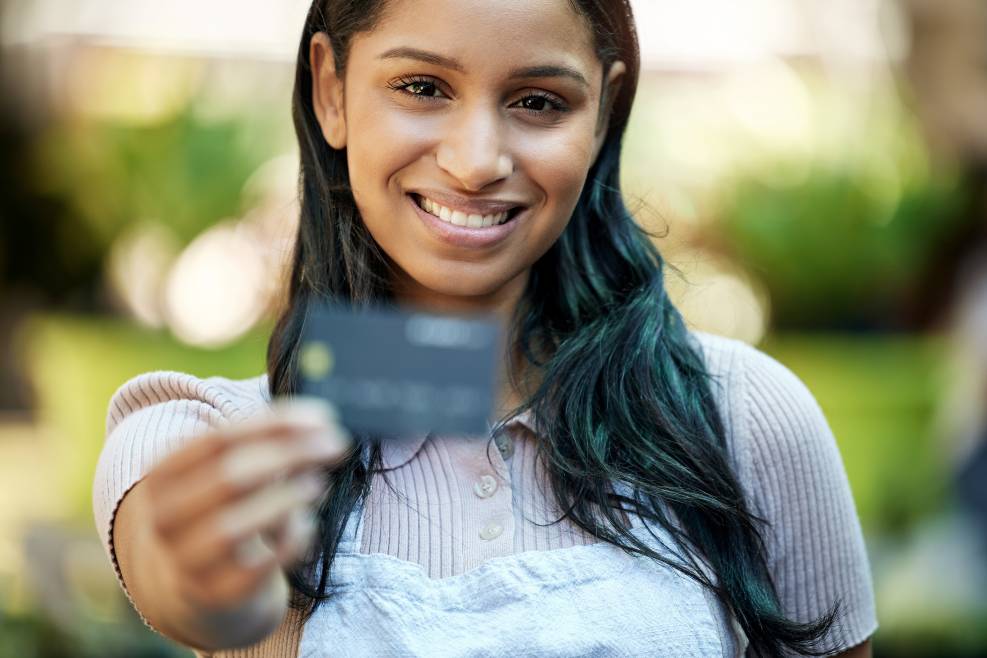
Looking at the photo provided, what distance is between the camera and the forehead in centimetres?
149

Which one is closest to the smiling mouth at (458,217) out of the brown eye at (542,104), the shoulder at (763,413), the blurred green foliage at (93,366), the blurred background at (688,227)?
the brown eye at (542,104)

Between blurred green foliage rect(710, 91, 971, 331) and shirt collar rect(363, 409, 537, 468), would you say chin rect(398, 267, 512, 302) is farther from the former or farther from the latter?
blurred green foliage rect(710, 91, 971, 331)

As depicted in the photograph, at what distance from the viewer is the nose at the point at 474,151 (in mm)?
1506

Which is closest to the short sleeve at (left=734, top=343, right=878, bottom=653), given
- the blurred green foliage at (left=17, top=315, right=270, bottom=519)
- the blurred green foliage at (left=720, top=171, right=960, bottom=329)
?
the blurred green foliage at (left=17, top=315, right=270, bottom=519)

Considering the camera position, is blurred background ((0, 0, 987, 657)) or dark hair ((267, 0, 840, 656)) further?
blurred background ((0, 0, 987, 657))

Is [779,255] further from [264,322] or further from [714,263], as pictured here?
[264,322]

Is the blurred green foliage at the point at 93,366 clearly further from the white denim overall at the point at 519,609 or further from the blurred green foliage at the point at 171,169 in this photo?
the white denim overall at the point at 519,609

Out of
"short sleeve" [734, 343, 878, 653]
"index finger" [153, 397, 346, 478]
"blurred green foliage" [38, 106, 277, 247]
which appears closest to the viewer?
"index finger" [153, 397, 346, 478]

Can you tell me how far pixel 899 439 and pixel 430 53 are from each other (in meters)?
2.72

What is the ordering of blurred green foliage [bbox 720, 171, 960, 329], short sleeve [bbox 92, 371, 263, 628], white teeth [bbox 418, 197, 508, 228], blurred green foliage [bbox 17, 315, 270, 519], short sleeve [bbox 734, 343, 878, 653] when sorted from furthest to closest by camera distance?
blurred green foliage [bbox 720, 171, 960, 329], blurred green foliage [bbox 17, 315, 270, 519], short sleeve [bbox 734, 343, 878, 653], white teeth [bbox 418, 197, 508, 228], short sleeve [bbox 92, 371, 263, 628]

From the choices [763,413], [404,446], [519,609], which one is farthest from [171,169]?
[519,609]

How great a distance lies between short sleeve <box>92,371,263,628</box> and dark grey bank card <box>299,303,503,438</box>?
1.18 ft

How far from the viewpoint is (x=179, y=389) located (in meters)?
1.57

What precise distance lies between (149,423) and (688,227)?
9.21 ft
